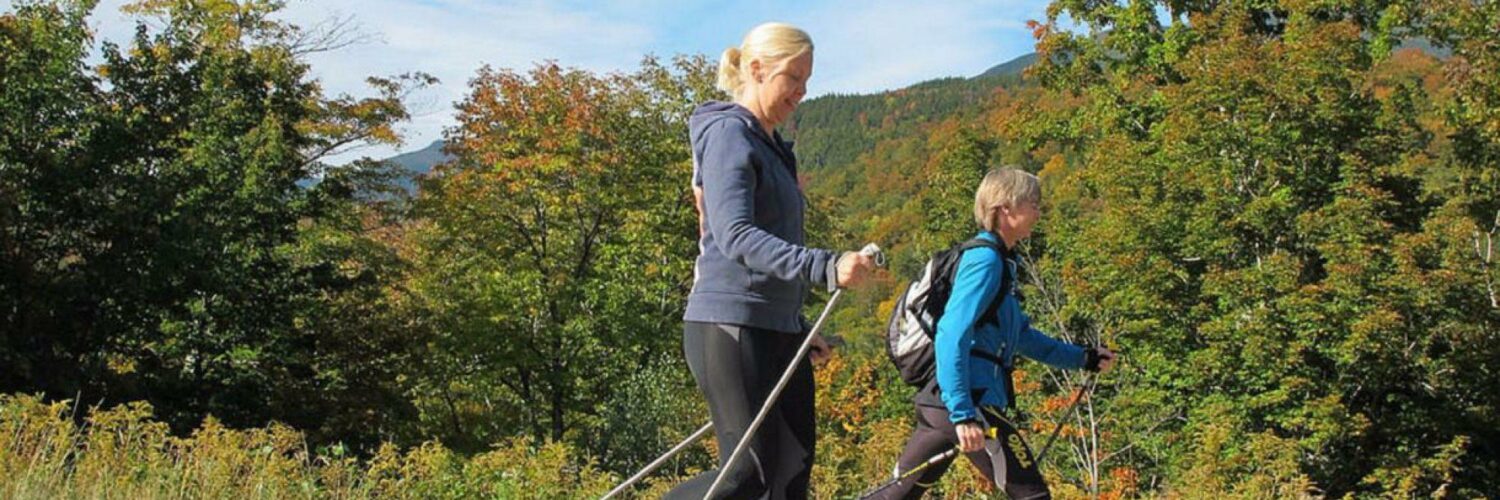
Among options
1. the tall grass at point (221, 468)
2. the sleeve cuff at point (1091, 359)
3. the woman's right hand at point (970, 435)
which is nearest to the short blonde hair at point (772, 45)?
the woman's right hand at point (970, 435)

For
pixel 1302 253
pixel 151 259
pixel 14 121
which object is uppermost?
pixel 14 121

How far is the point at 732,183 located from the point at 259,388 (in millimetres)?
17736

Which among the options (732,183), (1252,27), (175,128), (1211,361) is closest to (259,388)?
(175,128)

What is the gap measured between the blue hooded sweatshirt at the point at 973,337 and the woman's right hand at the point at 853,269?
994 millimetres

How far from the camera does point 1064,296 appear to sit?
25391 millimetres

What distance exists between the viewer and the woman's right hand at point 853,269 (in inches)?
87.0

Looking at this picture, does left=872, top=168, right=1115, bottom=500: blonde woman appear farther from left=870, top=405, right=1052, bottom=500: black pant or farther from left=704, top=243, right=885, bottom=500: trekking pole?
left=704, top=243, right=885, bottom=500: trekking pole

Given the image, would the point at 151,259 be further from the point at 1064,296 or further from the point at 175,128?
the point at 1064,296

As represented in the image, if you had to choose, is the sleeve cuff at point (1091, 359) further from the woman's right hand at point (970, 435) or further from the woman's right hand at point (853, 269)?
the woman's right hand at point (853, 269)

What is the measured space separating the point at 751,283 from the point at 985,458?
119 centimetres

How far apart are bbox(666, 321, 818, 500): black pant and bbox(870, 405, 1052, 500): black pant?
0.82 m

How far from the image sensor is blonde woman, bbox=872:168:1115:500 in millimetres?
3205

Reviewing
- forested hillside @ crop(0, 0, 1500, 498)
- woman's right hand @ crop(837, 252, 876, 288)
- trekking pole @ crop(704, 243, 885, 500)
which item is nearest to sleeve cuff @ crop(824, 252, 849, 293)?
woman's right hand @ crop(837, 252, 876, 288)

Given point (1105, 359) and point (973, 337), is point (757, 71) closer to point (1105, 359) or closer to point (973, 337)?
point (973, 337)
